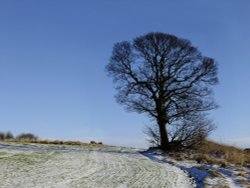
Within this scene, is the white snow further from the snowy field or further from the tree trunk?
the tree trunk

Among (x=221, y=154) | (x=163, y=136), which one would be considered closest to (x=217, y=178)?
(x=221, y=154)

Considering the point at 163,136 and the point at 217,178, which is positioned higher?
the point at 163,136

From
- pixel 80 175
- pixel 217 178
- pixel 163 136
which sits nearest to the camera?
pixel 80 175

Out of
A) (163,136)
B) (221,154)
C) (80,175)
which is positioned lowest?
(80,175)

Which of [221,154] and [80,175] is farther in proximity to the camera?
[221,154]

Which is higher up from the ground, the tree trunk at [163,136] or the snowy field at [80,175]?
the tree trunk at [163,136]

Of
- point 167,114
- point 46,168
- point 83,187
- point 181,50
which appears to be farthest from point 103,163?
point 181,50

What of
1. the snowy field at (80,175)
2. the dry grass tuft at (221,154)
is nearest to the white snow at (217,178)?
the snowy field at (80,175)

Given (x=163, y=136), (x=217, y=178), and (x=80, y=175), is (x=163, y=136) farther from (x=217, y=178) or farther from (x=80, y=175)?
(x=80, y=175)

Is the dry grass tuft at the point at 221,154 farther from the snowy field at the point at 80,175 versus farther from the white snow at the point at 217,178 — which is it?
the snowy field at the point at 80,175

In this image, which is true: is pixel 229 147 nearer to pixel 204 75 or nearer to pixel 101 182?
pixel 204 75

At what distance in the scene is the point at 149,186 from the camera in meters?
14.6

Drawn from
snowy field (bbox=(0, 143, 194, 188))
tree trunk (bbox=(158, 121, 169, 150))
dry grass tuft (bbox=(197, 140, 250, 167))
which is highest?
tree trunk (bbox=(158, 121, 169, 150))

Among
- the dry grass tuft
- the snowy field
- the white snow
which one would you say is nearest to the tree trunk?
the dry grass tuft
